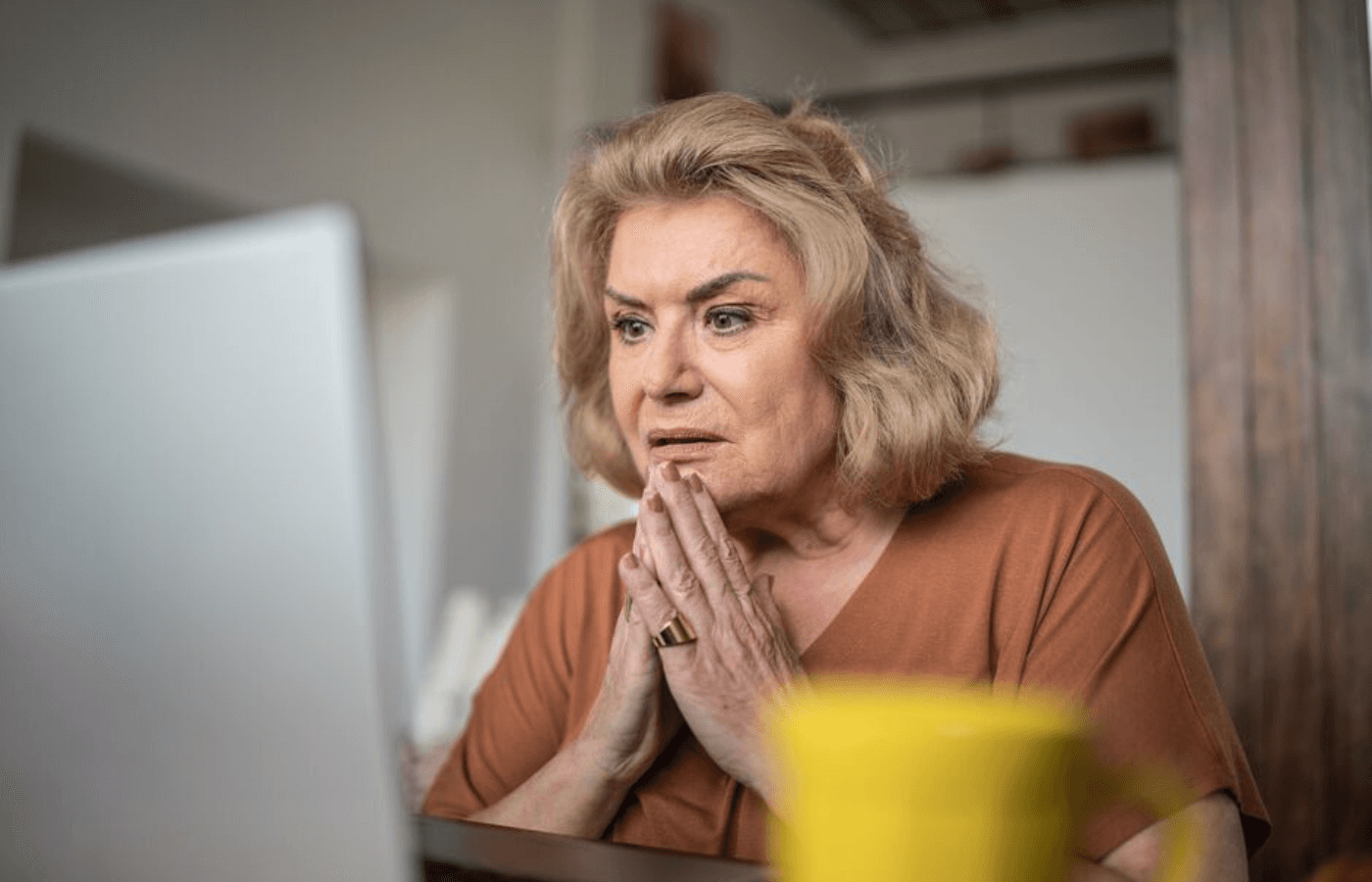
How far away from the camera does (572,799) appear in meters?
1.01

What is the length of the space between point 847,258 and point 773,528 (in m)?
0.24

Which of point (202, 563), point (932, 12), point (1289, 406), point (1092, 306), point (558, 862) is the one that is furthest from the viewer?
point (932, 12)

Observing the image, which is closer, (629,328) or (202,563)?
(202,563)

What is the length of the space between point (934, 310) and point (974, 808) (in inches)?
29.8

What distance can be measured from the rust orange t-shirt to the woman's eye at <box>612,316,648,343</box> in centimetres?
22

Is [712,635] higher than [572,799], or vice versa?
[712,635]

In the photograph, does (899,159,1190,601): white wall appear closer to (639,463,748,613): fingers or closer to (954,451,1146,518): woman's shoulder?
(954,451,1146,518): woman's shoulder

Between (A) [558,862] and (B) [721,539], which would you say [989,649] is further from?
(A) [558,862]

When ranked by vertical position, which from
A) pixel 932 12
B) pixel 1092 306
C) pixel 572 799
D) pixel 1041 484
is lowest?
pixel 572 799

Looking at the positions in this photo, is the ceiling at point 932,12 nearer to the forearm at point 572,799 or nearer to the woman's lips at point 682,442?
the woman's lips at point 682,442

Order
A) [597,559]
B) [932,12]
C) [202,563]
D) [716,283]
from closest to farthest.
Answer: [202,563] < [716,283] < [597,559] < [932,12]

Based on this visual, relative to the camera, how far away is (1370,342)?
1.75 metres

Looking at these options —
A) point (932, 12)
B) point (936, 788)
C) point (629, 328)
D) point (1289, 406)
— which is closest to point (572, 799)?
point (629, 328)

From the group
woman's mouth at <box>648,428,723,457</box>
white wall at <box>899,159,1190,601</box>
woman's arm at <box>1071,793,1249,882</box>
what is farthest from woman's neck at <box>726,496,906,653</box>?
white wall at <box>899,159,1190,601</box>
